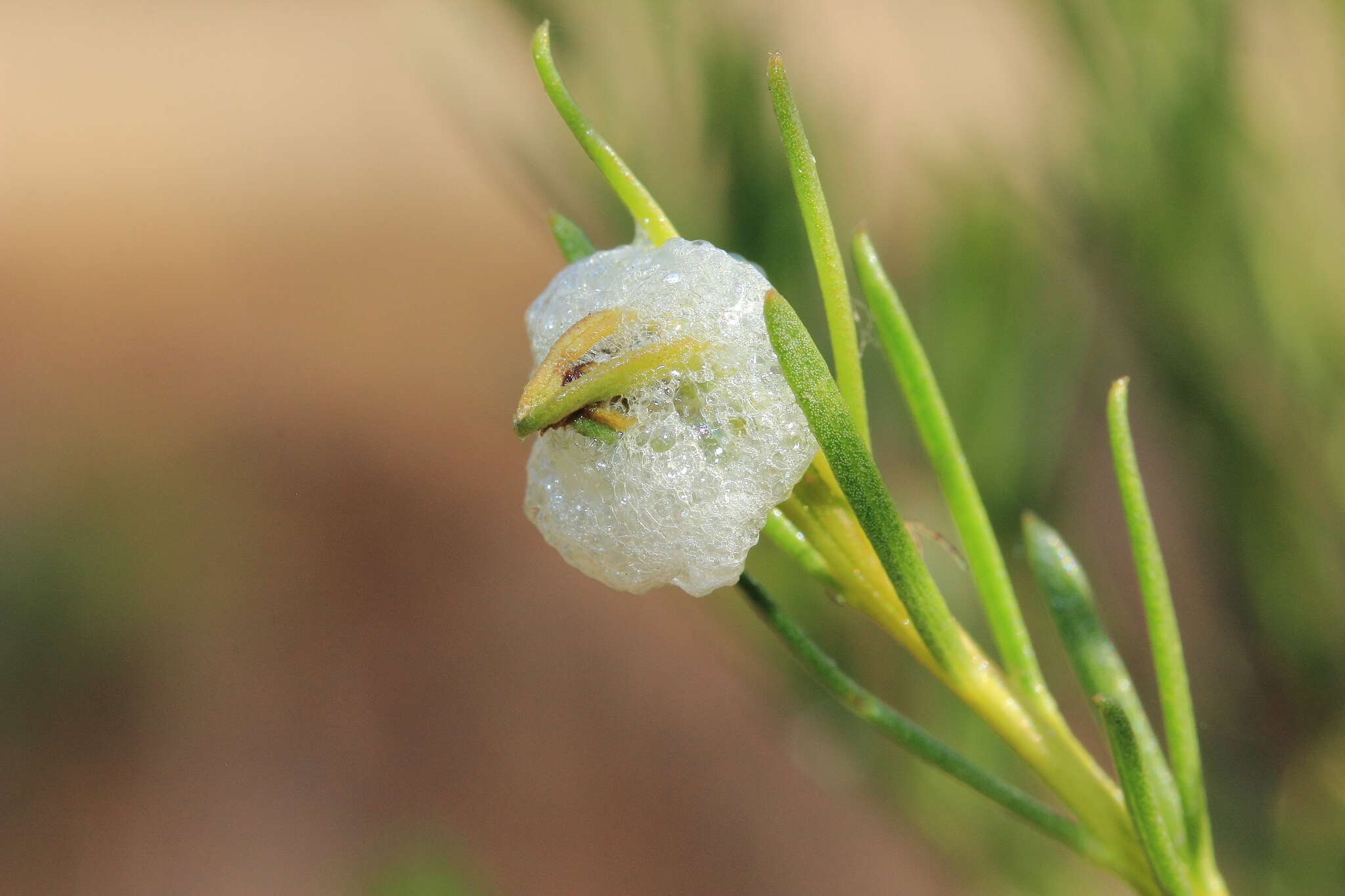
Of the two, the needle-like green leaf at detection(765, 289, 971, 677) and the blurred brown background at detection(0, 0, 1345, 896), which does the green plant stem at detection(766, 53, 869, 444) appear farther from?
the blurred brown background at detection(0, 0, 1345, 896)

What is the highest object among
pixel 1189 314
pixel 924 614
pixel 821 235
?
pixel 821 235

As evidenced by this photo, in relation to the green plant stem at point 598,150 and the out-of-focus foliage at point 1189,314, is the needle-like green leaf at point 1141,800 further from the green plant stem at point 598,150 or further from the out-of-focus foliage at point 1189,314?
the out-of-focus foliage at point 1189,314

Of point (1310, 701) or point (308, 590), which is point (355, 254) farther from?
point (1310, 701)

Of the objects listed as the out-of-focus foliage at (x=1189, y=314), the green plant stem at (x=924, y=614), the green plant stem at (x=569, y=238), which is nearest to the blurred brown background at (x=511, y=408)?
the out-of-focus foliage at (x=1189, y=314)

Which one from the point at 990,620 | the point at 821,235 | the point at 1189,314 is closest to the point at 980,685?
the point at 990,620

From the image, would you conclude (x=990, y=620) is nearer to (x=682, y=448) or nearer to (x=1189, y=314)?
(x=682, y=448)
